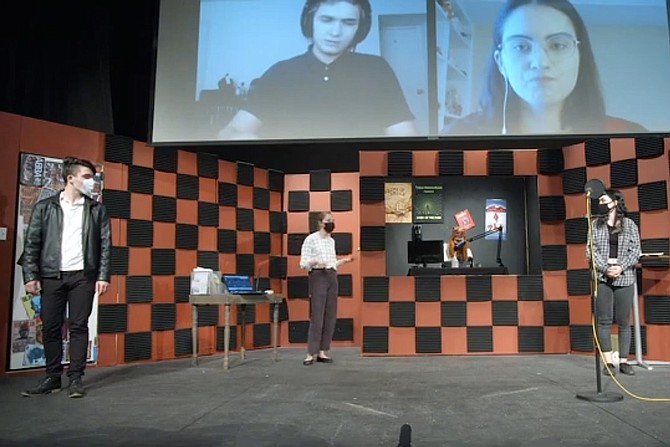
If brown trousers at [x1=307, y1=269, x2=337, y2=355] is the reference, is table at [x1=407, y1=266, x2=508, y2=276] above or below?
above

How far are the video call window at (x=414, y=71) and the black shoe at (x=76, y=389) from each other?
266 cm

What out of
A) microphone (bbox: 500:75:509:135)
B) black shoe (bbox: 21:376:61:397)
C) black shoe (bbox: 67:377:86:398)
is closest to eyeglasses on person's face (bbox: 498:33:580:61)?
microphone (bbox: 500:75:509:135)

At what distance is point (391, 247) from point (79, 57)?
149 inches

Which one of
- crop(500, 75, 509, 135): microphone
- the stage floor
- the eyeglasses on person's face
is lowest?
the stage floor

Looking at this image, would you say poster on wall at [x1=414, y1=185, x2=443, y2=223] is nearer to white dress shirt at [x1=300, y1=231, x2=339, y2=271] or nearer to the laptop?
white dress shirt at [x1=300, y1=231, x2=339, y2=271]

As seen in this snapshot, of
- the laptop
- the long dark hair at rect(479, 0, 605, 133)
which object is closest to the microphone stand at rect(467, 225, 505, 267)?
the long dark hair at rect(479, 0, 605, 133)

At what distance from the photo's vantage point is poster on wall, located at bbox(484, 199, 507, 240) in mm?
6512

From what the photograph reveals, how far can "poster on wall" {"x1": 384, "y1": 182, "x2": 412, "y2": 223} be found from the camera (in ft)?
20.3

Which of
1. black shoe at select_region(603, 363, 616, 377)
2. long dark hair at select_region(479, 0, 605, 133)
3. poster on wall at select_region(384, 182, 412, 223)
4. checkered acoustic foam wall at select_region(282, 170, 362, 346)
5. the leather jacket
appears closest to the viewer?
the leather jacket

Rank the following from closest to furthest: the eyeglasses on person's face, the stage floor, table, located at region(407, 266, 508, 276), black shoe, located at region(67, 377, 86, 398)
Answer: the stage floor, black shoe, located at region(67, 377, 86, 398), the eyeglasses on person's face, table, located at region(407, 266, 508, 276)

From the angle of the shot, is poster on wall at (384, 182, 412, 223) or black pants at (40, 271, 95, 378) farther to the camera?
poster on wall at (384, 182, 412, 223)

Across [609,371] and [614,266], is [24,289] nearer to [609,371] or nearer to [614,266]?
[609,371]

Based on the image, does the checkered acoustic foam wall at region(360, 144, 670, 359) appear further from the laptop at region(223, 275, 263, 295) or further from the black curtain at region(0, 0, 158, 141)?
the black curtain at region(0, 0, 158, 141)

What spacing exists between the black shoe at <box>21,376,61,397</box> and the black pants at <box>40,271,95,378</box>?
0.04 m
